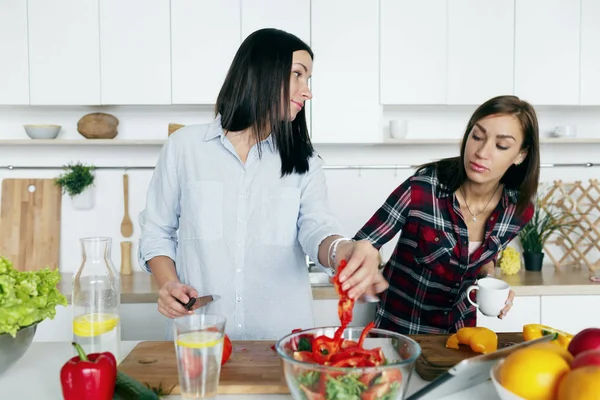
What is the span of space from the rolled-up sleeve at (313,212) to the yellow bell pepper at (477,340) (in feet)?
1.24

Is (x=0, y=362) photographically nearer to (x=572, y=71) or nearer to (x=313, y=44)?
(x=313, y=44)

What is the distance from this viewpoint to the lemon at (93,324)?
3.05 ft

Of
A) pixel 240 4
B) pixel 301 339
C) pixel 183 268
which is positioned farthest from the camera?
pixel 240 4

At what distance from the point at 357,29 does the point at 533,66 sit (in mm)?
852

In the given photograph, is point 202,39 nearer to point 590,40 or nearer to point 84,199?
point 84,199

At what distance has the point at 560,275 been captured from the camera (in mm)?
2455

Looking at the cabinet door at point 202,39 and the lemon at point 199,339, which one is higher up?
the cabinet door at point 202,39

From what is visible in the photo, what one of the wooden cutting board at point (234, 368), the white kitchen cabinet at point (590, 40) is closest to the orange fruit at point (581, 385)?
the wooden cutting board at point (234, 368)

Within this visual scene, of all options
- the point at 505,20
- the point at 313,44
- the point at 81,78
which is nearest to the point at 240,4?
the point at 313,44

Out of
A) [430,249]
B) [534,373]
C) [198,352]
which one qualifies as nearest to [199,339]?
[198,352]

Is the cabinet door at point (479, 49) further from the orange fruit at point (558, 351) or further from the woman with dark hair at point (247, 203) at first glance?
the orange fruit at point (558, 351)

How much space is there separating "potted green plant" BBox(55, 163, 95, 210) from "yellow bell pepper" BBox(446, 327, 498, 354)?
208cm

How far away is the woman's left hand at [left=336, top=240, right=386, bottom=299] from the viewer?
87 centimetres

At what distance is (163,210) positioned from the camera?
4.55 feet
